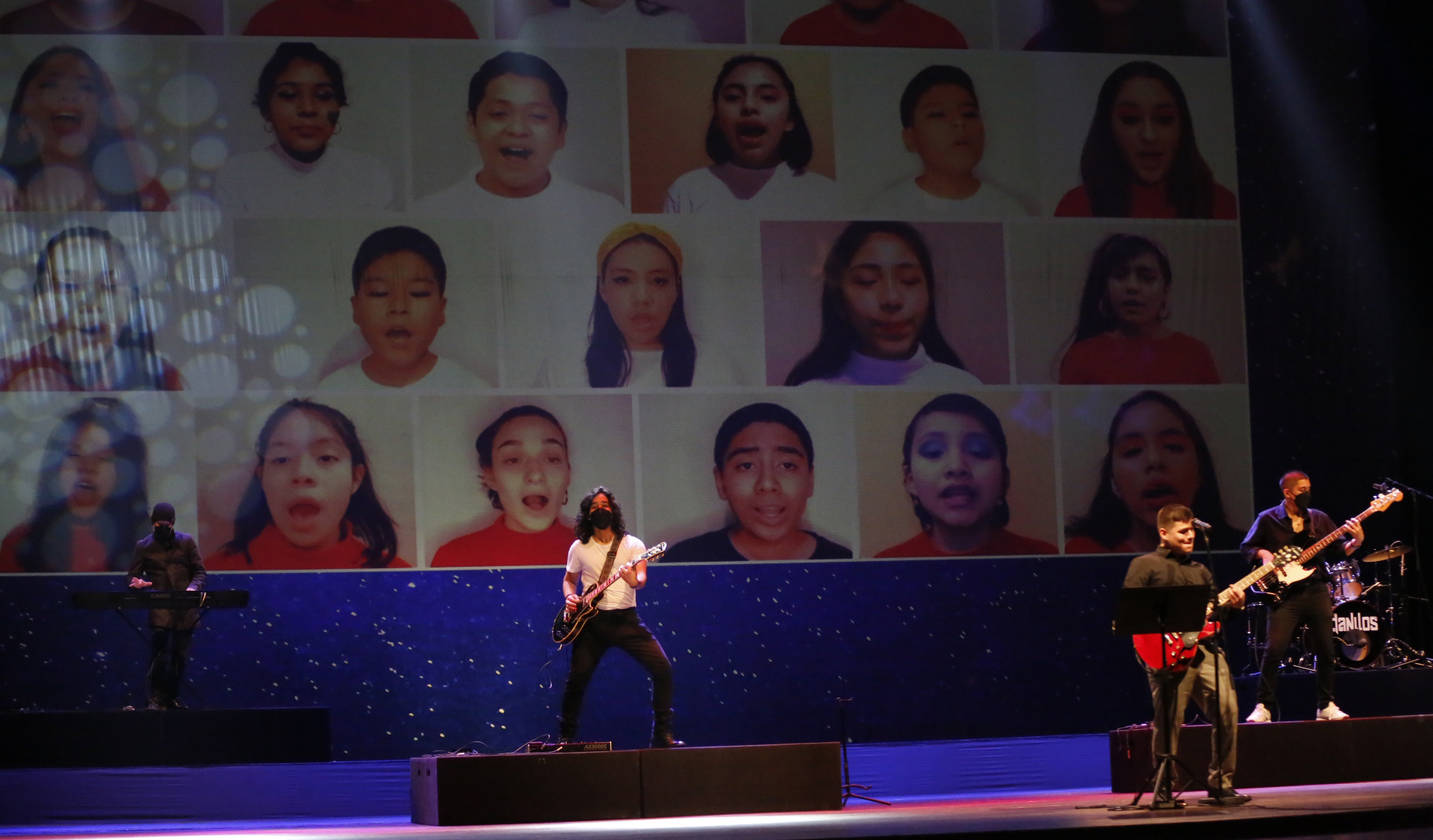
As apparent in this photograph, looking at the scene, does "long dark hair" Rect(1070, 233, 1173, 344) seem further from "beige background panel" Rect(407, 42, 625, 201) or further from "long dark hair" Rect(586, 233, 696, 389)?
"beige background panel" Rect(407, 42, 625, 201)

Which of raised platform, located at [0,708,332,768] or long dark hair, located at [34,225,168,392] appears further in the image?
long dark hair, located at [34,225,168,392]

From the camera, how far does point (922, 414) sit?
40.4 feet

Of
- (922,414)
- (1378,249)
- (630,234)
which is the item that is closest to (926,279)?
(922,414)

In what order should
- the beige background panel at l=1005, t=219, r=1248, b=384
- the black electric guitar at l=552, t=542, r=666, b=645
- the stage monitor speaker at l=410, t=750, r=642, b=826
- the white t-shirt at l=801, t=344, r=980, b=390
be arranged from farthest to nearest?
the beige background panel at l=1005, t=219, r=1248, b=384 < the white t-shirt at l=801, t=344, r=980, b=390 < the black electric guitar at l=552, t=542, r=666, b=645 < the stage monitor speaker at l=410, t=750, r=642, b=826

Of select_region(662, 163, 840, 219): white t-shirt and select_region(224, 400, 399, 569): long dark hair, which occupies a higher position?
select_region(662, 163, 840, 219): white t-shirt

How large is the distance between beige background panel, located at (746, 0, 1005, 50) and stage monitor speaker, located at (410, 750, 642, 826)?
251 inches

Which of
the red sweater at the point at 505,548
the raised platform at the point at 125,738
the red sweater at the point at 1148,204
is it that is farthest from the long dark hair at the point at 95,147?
the red sweater at the point at 1148,204

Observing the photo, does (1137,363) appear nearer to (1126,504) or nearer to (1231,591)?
(1126,504)

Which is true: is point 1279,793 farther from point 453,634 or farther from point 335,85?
point 335,85

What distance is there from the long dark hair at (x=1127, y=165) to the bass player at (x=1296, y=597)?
3.67 metres

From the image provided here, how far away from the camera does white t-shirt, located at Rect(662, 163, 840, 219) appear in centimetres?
1219

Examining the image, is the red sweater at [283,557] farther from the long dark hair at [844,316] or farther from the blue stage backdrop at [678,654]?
the long dark hair at [844,316]

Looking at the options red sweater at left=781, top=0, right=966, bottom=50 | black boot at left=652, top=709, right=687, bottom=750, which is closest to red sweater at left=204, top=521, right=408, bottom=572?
black boot at left=652, top=709, right=687, bottom=750

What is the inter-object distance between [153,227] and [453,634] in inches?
150
